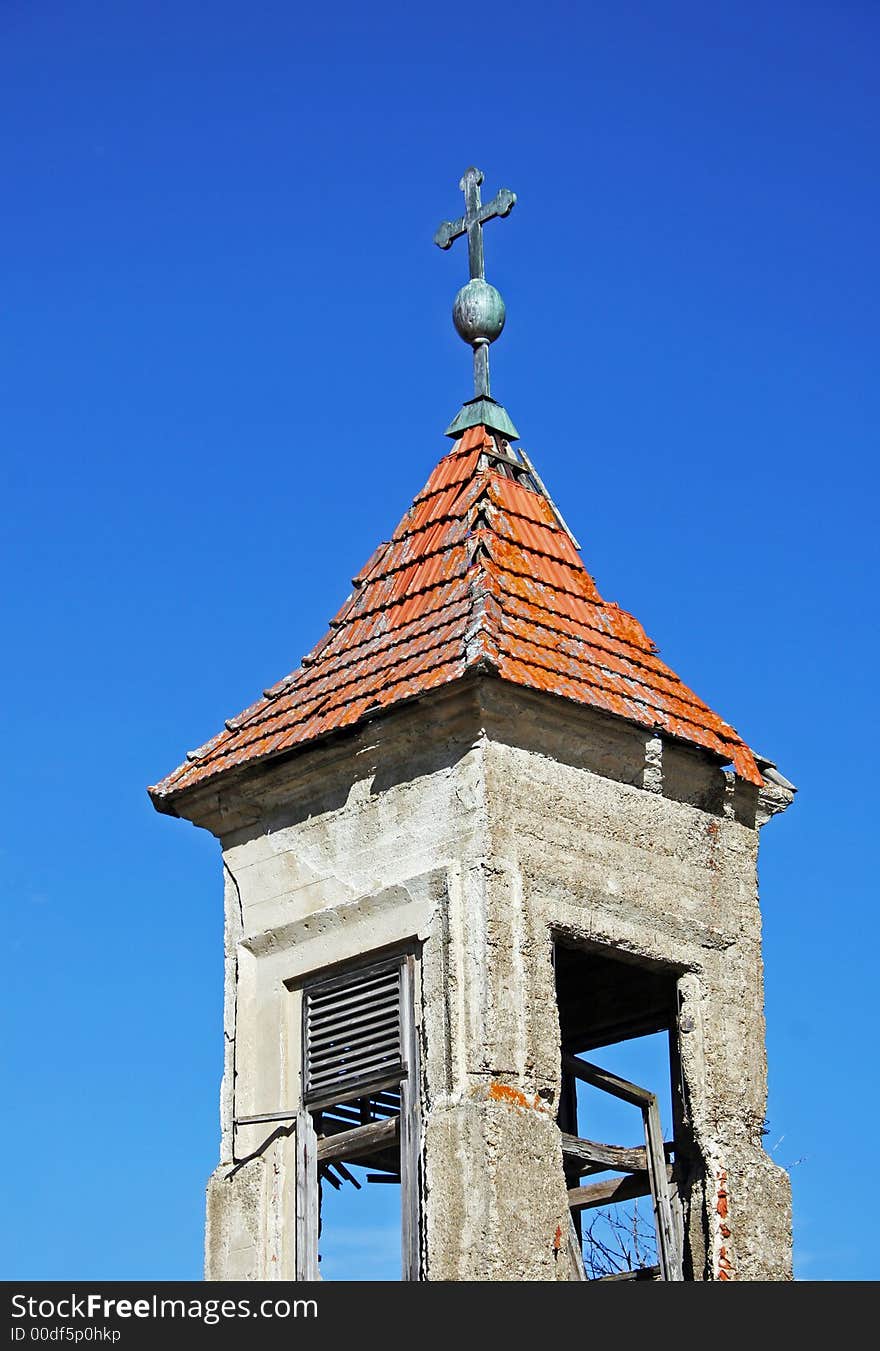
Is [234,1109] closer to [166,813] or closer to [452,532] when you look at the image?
[166,813]

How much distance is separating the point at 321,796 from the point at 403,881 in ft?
3.01

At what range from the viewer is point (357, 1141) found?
45.5 ft

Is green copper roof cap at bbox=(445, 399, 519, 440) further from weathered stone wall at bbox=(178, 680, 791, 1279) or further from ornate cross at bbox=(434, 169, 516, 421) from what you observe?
weathered stone wall at bbox=(178, 680, 791, 1279)

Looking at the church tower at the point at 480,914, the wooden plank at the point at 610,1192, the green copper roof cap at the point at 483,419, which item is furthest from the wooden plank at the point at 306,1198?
the green copper roof cap at the point at 483,419

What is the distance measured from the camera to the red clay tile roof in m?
14.2

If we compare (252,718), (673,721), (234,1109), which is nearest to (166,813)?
(252,718)

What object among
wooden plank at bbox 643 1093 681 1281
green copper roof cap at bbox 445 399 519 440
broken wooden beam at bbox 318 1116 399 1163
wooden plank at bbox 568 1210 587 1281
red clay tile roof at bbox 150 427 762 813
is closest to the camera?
wooden plank at bbox 568 1210 587 1281

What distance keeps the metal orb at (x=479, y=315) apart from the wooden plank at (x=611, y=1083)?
4.45 metres

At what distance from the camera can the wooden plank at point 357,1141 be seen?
13.7m

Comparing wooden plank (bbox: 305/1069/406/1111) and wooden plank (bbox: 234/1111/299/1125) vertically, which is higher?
wooden plank (bbox: 305/1069/406/1111)

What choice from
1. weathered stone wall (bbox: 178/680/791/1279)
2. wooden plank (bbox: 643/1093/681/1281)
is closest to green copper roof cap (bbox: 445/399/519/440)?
weathered stone wall (bbox: 178/680/791/1279)

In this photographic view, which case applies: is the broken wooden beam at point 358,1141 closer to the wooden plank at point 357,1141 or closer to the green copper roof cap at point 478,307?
the wooden plank at point 357,1141

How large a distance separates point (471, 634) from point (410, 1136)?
102 inches
